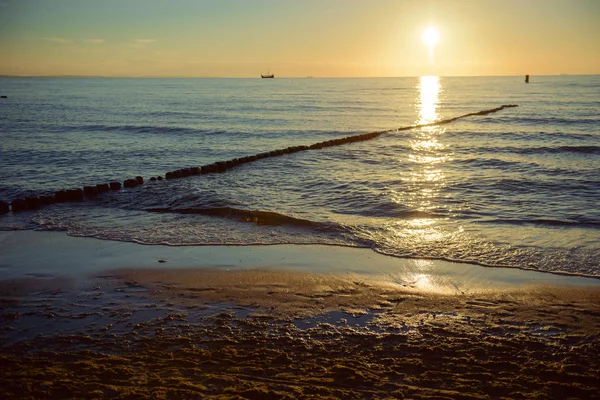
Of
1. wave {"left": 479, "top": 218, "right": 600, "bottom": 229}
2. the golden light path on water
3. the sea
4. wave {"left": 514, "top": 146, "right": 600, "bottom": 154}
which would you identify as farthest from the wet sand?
wave {"left": 514, "top": 146, "right": 600, "bottom": 154}

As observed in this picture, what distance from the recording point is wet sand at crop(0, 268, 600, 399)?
534cm

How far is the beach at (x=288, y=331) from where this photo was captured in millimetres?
5383

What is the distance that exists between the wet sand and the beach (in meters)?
0.02

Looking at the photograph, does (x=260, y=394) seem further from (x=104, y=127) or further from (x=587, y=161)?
(x=104, y=127)

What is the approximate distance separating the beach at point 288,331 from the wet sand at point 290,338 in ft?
0.07

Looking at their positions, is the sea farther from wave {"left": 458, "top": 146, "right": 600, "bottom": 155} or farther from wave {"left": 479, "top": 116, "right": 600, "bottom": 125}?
wave {"left": 479, "top": 116, "right": 600, "bottom": 125}

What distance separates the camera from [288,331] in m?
6.74

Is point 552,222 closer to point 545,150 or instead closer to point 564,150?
point 545,150

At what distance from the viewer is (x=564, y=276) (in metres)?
9.19

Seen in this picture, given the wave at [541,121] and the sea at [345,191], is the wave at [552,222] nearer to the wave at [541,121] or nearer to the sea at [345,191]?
the sea at [345,191]

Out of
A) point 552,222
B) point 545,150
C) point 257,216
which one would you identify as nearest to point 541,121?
point 545,150

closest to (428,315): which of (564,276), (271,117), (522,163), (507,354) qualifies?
(507,354)

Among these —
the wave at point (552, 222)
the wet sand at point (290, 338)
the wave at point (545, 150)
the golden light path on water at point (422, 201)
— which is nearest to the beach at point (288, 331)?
the wet sand at point (290, 338)

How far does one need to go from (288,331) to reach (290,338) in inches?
8.6
